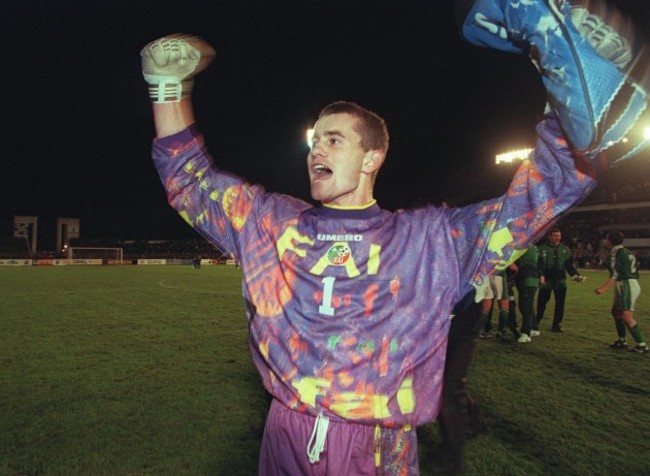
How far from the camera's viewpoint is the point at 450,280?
1.64m

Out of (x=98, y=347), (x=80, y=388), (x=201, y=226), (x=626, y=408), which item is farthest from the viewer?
(x=98, y=347)

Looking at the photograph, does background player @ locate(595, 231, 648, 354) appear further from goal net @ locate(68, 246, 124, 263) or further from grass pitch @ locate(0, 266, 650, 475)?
goal net @ locate(68, 246, 124, 263)

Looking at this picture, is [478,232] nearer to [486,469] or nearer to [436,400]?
[436,400]

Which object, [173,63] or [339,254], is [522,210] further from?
[173,63]

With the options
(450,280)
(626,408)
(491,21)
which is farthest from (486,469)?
(491,21)

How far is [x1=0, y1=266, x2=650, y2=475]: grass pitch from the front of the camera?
156 inches

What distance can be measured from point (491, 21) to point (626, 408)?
17.6 feet

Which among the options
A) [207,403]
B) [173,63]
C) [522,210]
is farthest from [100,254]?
[522,210]

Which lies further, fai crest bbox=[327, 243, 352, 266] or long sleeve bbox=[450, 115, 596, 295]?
fai crest bbox=[327, 243, 352, 266]

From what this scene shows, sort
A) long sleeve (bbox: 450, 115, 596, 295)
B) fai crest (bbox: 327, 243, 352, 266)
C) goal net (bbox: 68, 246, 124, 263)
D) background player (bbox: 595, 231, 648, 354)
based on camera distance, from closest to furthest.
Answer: long sleeve (bbox: 450, 115, 596, 295), fai crest (bbox: 327, 243, 352, 266), background player (bbox: 595, 231, 648, 354), goal net (bbox: 68, 246, 124, 263)

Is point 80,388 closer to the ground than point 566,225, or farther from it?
closer to the ground

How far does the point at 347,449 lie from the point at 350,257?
0.65 m

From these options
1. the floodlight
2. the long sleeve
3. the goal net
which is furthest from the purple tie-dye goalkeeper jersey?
the goal net

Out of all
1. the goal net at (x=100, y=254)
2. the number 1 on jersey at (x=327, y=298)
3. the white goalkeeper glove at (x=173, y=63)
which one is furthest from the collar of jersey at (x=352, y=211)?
the goal net at (x=100, y=254)
